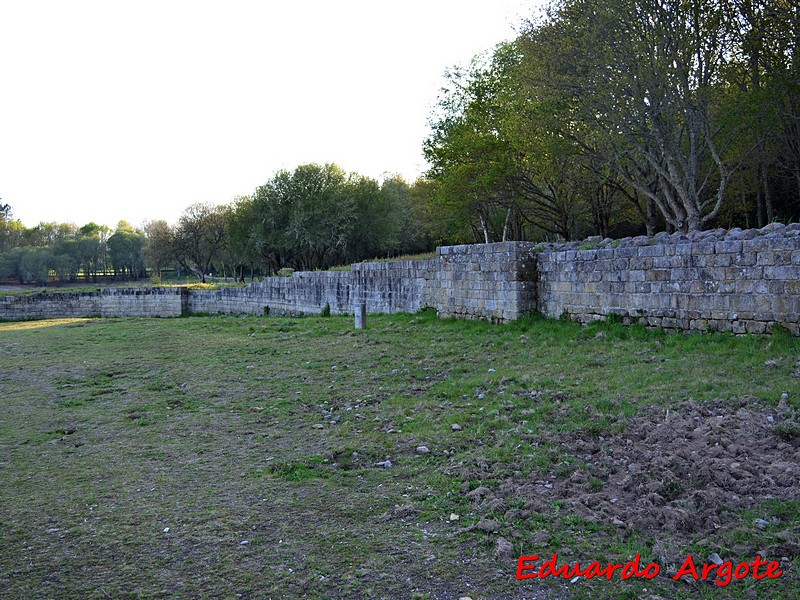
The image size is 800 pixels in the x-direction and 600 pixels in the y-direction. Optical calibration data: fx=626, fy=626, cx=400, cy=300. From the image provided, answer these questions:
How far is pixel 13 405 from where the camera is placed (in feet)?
30.4

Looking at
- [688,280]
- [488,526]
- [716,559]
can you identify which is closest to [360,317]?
[688,280]

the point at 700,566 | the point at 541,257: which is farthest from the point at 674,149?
the point at 700,566

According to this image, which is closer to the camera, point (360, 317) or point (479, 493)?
point (479, 493)

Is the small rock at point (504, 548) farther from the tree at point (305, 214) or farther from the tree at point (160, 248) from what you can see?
the tree at point (160, 248)

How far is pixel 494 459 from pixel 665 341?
5396mm

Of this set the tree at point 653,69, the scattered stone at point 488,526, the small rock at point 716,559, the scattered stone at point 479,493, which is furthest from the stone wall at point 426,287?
the small rock at point 716,559

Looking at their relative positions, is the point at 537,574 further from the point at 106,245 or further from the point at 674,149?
the point at 106,245

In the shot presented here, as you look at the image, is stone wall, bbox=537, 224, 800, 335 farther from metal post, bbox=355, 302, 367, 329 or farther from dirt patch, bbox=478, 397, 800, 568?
metal post, bbox=355, 302, 367, 329

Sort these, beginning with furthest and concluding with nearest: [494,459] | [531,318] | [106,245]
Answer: [106,245]
[531,318]
[494,459]

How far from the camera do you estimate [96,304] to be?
36.0 m

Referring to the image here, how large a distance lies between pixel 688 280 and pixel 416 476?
22.3 feet

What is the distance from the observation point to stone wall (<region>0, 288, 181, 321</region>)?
1379 inches

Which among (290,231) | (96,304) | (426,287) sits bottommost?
(96,304)

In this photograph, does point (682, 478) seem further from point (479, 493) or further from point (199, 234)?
point (199, 234)
